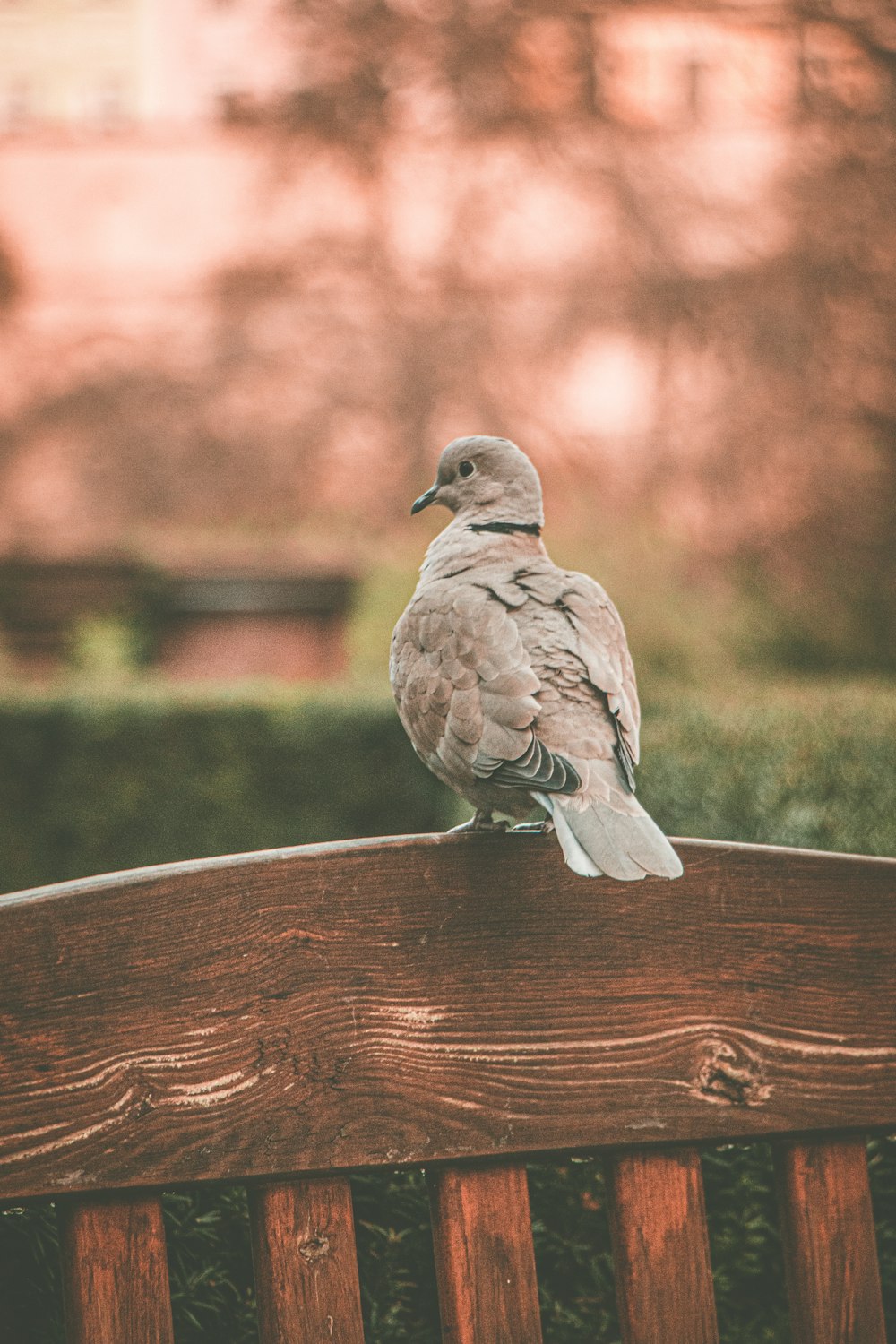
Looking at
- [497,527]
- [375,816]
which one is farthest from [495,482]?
[375,816]

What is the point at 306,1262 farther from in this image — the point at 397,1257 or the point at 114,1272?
the point at 397,1257

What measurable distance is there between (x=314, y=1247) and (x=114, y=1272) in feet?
0.56

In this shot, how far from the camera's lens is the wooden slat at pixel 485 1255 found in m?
1.06

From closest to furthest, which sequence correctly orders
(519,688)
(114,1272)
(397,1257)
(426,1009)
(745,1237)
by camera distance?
(114,1272) → (426,1009) → (519,688) → (397,1257) → (745,1237)

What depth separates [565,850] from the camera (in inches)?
45.0

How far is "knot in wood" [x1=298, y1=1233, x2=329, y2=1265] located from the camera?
1052 mm

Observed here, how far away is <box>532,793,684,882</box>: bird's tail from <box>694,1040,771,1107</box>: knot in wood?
0.19 meters

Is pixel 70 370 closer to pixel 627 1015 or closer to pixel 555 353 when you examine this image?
pixel 555 353

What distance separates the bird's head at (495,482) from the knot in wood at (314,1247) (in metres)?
1.05

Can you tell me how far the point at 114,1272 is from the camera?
101cm

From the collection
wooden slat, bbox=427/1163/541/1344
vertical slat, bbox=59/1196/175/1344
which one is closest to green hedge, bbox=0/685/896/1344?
vertical slat, bbox=59/1196/175/1344

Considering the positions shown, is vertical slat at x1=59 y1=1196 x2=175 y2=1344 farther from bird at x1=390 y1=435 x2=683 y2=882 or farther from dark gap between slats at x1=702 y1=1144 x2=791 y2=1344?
dark gap between slats at x1=702 y1=1144 x2=791 y2=1344

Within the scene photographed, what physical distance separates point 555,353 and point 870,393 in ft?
10.1

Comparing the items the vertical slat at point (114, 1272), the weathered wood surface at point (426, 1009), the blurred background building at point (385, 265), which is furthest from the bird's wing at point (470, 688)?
the blurred background building at point (385, 265)
